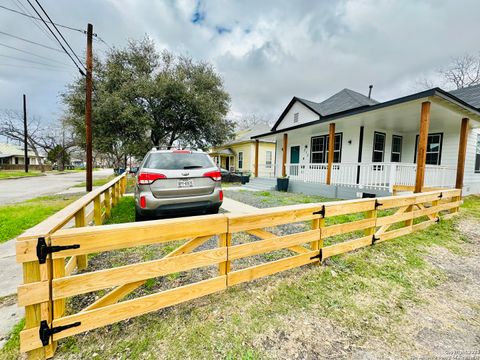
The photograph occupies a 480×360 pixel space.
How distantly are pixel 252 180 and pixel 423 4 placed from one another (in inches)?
447

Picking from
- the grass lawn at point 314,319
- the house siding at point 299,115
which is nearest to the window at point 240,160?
the house siding at point 299,115

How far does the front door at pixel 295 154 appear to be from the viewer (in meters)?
12.6

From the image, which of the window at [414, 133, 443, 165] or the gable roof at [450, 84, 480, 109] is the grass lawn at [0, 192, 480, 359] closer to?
the window at [414, 133, 443, 165]

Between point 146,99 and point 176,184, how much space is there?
11.9m

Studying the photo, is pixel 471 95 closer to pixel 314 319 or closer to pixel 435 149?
pixel 435 149

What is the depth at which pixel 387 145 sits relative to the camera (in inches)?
403

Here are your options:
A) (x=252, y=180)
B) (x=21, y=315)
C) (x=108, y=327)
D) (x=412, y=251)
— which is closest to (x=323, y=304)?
(x=108, y=327)

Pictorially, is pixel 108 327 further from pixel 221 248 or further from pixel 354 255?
pixel 354 255

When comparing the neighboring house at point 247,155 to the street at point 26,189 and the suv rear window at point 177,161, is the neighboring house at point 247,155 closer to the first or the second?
the street at point 26,189

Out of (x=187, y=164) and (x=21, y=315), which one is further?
(x=187, y=164)

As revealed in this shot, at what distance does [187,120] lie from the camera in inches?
575

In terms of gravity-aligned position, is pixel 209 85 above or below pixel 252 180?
above

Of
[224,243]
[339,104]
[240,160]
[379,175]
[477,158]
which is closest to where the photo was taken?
[224,243]

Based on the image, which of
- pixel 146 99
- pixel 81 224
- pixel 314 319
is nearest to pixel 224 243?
pixel 314 319
